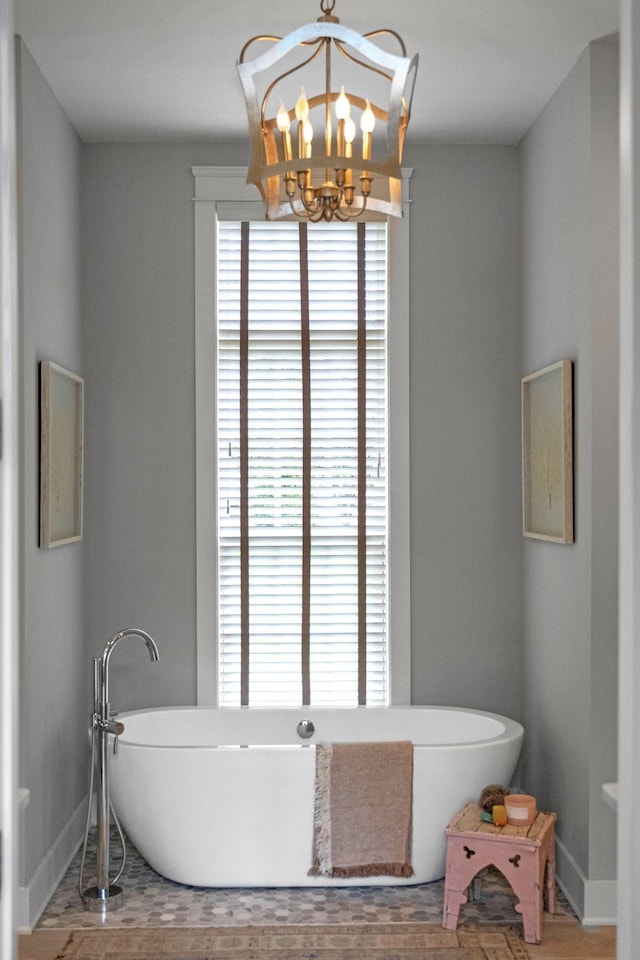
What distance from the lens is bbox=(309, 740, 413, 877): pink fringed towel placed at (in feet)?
11.9

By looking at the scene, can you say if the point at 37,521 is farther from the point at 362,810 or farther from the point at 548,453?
the point at 548,453

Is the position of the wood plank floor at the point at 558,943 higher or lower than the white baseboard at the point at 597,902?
lower

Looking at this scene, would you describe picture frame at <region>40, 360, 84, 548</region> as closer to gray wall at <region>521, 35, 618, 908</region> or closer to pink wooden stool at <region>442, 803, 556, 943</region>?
pink wooden stool at <region>442, 803, 556, 943</region>

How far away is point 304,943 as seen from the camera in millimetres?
3332

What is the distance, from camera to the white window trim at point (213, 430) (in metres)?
4.48

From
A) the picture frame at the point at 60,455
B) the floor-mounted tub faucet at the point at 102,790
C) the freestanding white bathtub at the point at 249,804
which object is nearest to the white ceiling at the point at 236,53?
the picture frame at the point at 60,455

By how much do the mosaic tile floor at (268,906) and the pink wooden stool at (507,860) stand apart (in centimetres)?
15

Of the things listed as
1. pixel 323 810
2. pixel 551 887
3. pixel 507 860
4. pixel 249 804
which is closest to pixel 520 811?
pixel 507 860

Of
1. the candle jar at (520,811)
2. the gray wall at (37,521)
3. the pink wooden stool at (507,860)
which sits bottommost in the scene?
the pink wooden stool at (507,860)

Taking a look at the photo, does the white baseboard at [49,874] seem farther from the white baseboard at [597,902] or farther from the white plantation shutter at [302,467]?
the white baseboard at [597,902]

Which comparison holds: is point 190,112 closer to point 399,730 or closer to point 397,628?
point 397,628

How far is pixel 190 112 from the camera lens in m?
4.14

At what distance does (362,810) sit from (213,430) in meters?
1.74

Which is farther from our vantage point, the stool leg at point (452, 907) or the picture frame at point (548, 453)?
the picture frame at point (548, 453)
